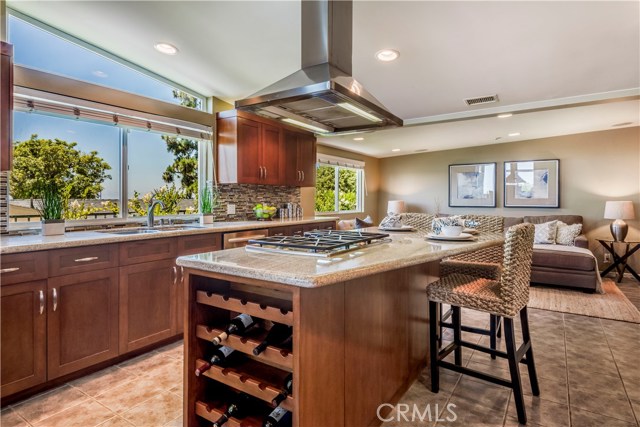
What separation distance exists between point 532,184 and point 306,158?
14.5 ft

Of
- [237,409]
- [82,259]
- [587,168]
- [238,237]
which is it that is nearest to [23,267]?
[82,259]

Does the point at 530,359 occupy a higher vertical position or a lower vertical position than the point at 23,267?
lower

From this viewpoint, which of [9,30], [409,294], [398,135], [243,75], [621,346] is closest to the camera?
[409,294]

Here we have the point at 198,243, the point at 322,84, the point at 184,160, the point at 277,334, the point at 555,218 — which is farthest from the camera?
the point at 555,218

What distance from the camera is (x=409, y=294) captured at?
79.6 inches

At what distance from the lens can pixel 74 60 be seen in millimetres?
2719

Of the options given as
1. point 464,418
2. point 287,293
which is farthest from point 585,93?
point 287,293

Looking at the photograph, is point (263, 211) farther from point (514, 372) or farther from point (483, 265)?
point (514, 372)

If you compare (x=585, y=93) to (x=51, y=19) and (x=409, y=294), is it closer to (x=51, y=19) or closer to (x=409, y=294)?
(x=409, y=294)

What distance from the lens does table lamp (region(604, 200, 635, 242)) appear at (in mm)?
4883

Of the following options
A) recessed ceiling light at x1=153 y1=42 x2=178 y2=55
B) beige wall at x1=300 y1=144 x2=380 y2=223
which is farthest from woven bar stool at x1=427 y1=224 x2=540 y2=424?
beige wall at x1=300 y1=144 x2=380 y2=223

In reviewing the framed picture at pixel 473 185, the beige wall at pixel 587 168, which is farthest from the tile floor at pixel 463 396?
the framed picture at pixel 473 185

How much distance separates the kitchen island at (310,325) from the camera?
1226 mm

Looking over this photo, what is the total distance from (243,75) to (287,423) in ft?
9.81
